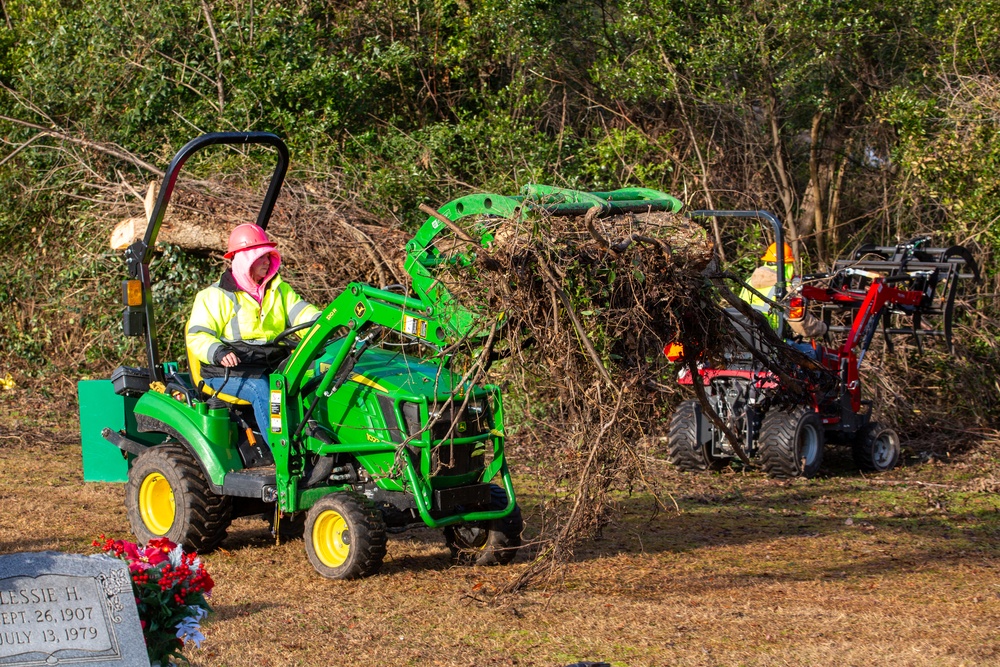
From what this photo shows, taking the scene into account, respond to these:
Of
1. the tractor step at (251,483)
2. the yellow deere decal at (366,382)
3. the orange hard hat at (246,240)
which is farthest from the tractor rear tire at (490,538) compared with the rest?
the orange hard hat at (246,240)

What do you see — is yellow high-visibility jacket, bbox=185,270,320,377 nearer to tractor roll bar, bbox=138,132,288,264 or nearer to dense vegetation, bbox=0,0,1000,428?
tractor roll bar, bbox=138,132,288,264

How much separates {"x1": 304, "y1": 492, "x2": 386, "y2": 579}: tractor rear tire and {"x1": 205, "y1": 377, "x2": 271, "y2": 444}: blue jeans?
60 cm

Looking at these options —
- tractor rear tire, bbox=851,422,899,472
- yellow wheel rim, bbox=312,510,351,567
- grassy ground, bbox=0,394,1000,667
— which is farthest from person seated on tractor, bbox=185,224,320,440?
tractor rear tire, bbox=851,422,899,472

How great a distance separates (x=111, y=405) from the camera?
757cm

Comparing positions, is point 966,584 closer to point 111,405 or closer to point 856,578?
point 856,578

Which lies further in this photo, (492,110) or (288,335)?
(492,110)

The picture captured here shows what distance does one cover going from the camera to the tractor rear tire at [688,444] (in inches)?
416

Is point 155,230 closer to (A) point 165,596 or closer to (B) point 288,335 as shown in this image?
(B) point 288,335

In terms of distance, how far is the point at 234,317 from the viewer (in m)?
6.87

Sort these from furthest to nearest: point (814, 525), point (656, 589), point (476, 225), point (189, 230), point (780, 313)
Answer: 1. point (189, 230)
2. point (780, 313)
3. point (814, 525)
4. point (656, 589)
5. point (476, 225)

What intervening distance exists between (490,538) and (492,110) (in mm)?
9301

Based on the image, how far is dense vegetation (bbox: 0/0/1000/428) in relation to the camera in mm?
13062

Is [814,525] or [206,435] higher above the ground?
[206,435]

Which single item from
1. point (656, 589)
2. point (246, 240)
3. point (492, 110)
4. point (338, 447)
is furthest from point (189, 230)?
point (656, 589)
